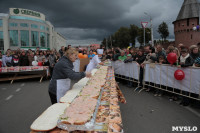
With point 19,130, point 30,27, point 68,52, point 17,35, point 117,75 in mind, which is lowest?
point 19,130

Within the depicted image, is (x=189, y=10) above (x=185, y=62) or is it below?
above

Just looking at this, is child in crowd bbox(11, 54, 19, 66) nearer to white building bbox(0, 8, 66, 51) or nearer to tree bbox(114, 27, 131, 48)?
white building bbox(0, 8, 66, 51)

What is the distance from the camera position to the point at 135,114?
4.30m

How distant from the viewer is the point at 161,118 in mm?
4008

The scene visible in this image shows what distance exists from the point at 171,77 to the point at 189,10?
50634 millimetres

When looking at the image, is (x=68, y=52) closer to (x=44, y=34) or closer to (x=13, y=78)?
(x=13, y=78)

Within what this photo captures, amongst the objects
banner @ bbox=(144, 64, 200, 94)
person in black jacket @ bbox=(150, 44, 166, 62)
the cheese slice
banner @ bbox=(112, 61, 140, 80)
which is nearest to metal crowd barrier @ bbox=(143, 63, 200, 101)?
banner @ bbox=(144, 64, 200, 94)

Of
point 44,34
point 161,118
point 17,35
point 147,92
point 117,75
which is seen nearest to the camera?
point 161,118

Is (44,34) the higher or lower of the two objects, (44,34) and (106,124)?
the higher

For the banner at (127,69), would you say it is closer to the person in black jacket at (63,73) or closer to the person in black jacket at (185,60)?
the person in black jacket at (185,60)

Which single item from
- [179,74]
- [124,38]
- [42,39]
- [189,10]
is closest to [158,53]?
[179,74]

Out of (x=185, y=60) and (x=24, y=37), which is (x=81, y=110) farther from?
(x=24, y=37)

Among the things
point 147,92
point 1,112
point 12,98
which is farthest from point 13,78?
point 147,92

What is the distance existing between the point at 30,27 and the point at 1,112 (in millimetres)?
56084
